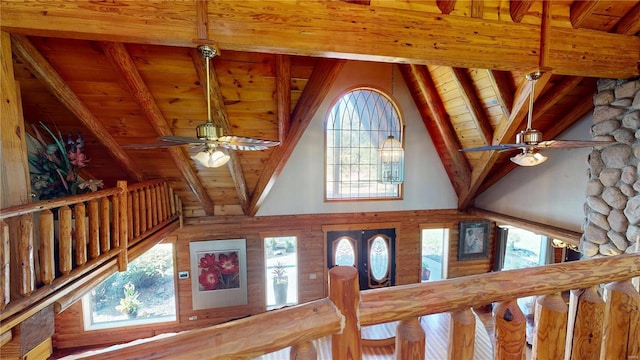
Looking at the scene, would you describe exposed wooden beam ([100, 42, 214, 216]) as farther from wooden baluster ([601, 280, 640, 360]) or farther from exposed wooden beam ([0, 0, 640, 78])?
wooden baluster ([601, 280, 640, 360])

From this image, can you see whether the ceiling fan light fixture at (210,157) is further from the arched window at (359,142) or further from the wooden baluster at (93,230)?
the arched window at (359,142)

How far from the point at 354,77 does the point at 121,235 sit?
172 inches

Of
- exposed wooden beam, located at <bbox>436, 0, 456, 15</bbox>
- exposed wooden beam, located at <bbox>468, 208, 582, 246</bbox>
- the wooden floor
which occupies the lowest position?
the wooden floor

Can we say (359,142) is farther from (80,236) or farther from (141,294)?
(141,294)

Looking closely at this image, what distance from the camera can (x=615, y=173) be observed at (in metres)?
3.17

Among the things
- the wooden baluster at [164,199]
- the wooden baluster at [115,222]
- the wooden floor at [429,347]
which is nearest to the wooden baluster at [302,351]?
the wooden baluster at [115,222]

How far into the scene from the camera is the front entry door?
19.4 ft

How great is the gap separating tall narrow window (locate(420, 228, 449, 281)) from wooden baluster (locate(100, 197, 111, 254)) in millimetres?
5804

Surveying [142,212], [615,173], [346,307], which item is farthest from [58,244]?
[615,173]

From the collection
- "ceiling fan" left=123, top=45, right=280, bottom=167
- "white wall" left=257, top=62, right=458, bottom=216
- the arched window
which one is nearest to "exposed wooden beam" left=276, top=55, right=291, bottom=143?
Answer: "ceiling fan" left=123, top=45, right=280, bottom=167

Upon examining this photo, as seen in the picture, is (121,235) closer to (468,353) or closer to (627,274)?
(468,353)

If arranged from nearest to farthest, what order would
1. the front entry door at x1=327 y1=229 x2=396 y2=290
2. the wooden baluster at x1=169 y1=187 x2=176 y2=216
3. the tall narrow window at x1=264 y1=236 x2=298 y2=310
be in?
the wooden baluster at x1=169 y1=187 x2=176 y2=216 < the tall narrow window at x1=264 y1=236 x2=298 y2=310 < the front entry door at x1=327 y1=229 x2=396 y2=290

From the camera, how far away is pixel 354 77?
5117 millimetres

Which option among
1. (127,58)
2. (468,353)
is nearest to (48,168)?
(127,58)
